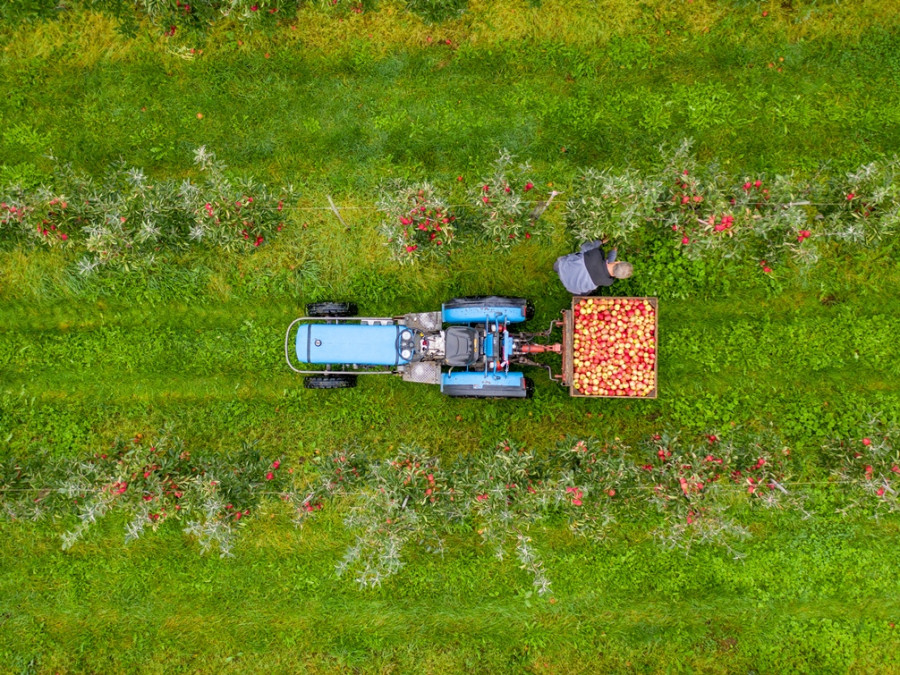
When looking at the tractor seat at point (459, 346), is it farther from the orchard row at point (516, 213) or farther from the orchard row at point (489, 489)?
the orchard row at point (489, 489)

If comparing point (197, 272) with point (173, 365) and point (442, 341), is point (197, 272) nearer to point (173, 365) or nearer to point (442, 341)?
point (173, 365)

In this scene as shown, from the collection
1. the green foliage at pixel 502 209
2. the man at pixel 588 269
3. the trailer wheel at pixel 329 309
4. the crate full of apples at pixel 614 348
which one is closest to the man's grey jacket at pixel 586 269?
the man at pixel 588 269

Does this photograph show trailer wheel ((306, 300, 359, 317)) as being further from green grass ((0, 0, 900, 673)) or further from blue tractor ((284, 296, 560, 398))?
green grass ((0, 0, 900, 673))

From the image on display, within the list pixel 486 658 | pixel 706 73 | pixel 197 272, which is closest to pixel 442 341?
pixel 197 272

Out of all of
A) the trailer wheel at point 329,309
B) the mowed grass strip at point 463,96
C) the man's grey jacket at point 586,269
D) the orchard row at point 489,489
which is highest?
the mowed grass strip at point 463,96

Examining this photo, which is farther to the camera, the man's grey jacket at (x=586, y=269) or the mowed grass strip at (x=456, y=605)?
the mowed grass strip at (x=456, y=605)

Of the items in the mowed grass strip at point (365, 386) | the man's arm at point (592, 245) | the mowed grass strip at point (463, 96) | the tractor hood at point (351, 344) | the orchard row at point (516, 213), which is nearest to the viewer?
the orchard row at point (516, 213)

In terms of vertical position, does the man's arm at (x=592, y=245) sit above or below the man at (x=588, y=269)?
above

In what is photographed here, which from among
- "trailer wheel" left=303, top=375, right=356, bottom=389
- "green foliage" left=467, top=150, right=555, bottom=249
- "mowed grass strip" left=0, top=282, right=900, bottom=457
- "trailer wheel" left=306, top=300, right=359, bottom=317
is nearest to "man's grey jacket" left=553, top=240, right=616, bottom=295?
"green foliage" left=467, top=150, right=555, bottom=249
